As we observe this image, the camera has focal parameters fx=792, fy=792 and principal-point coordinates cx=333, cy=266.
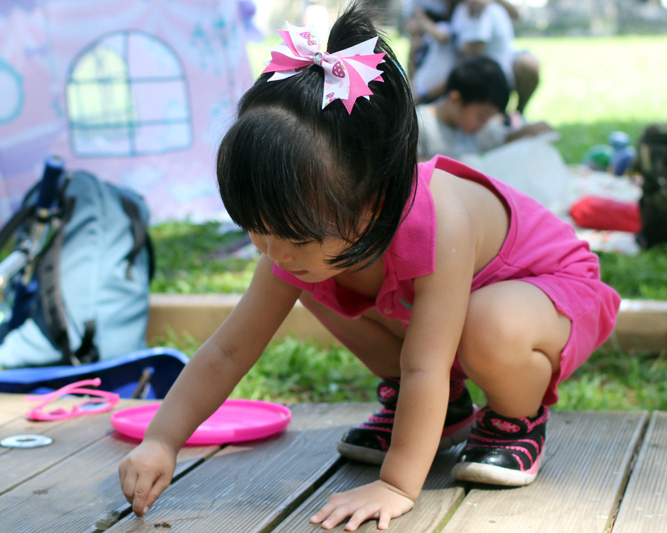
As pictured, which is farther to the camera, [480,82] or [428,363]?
[480,82]

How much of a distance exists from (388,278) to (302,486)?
0.41m

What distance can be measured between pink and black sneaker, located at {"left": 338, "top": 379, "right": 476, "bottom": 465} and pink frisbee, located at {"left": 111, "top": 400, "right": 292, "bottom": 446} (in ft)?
0.63

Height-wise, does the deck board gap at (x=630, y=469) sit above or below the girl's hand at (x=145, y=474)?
below

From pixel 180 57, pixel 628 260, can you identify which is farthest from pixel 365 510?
pixel 180 57

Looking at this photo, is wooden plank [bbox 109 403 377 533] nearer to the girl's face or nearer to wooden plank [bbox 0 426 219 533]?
wooden plank [bbox 0 426 219 533]

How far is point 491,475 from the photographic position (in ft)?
4.38

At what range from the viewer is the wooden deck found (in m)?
1.24

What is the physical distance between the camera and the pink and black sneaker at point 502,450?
1345 mm

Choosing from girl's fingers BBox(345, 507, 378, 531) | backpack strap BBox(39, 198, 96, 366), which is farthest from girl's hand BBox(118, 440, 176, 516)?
backpack strap BBox(39, 198, 96, 366)

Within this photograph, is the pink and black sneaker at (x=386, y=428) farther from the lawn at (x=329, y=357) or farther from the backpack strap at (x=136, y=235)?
the backpack strap at (x=136, y=235)

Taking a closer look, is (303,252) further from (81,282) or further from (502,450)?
(81,282)

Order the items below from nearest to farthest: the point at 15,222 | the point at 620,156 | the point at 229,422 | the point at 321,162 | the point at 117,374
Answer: the point at 321,162, the point at 229,422, the point at 117,374, the point at 15,222, the point at 620,156

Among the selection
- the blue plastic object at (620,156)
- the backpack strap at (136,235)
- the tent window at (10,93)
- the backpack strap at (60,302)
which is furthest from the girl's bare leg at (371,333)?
the blue plastic object at (620,156)

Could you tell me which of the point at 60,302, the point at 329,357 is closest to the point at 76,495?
the point at 60,302
